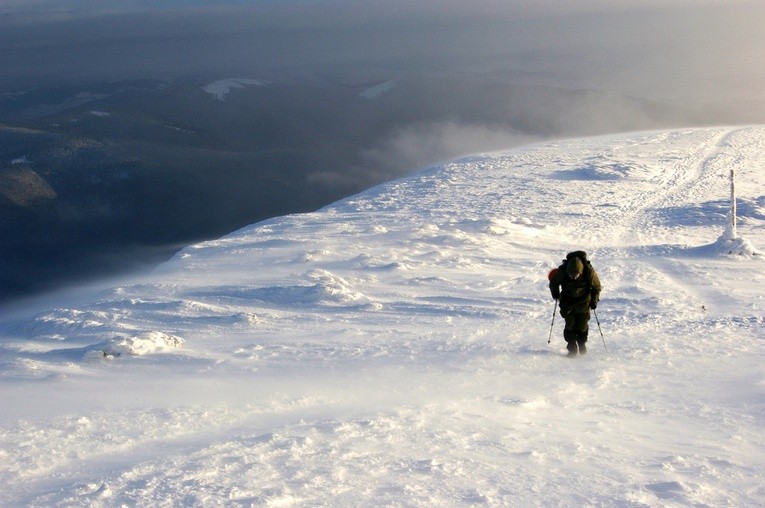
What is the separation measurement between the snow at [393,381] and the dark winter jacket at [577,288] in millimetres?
695

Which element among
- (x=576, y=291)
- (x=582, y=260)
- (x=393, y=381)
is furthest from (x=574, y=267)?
(x=393, y=381)

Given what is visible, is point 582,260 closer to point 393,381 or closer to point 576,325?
point 576,325

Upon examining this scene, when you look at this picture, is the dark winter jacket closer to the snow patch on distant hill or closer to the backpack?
the backpack

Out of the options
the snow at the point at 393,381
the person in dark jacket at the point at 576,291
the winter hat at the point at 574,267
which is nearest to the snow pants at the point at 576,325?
the person in dark jacket at the point at 576,291

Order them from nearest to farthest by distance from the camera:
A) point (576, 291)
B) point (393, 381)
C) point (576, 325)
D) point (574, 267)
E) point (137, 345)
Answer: point (393, 381), point (574, 267), point (576, 291), point (576, 325), point (137, 345)

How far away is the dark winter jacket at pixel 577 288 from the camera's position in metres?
9.67

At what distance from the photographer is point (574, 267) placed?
952cm

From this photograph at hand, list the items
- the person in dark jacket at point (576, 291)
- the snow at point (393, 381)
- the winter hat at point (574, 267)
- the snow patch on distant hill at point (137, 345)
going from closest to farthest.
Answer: the snow at point (393, 381) → the winter hat at point (574, 267) → the person in dark jacket at point (576, 291) → the snow patch on distant hill at point (137, 345)

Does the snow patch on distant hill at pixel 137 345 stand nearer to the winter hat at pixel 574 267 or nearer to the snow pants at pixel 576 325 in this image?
the snow pants at pixel 576 325

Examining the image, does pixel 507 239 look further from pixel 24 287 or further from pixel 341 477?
pixel 24 287

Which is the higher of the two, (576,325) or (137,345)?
(576,325)

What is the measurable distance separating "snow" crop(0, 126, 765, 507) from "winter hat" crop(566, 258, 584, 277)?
3.61 ft

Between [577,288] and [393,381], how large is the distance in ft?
8.59

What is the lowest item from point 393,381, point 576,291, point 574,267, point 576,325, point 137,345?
point 393,381
